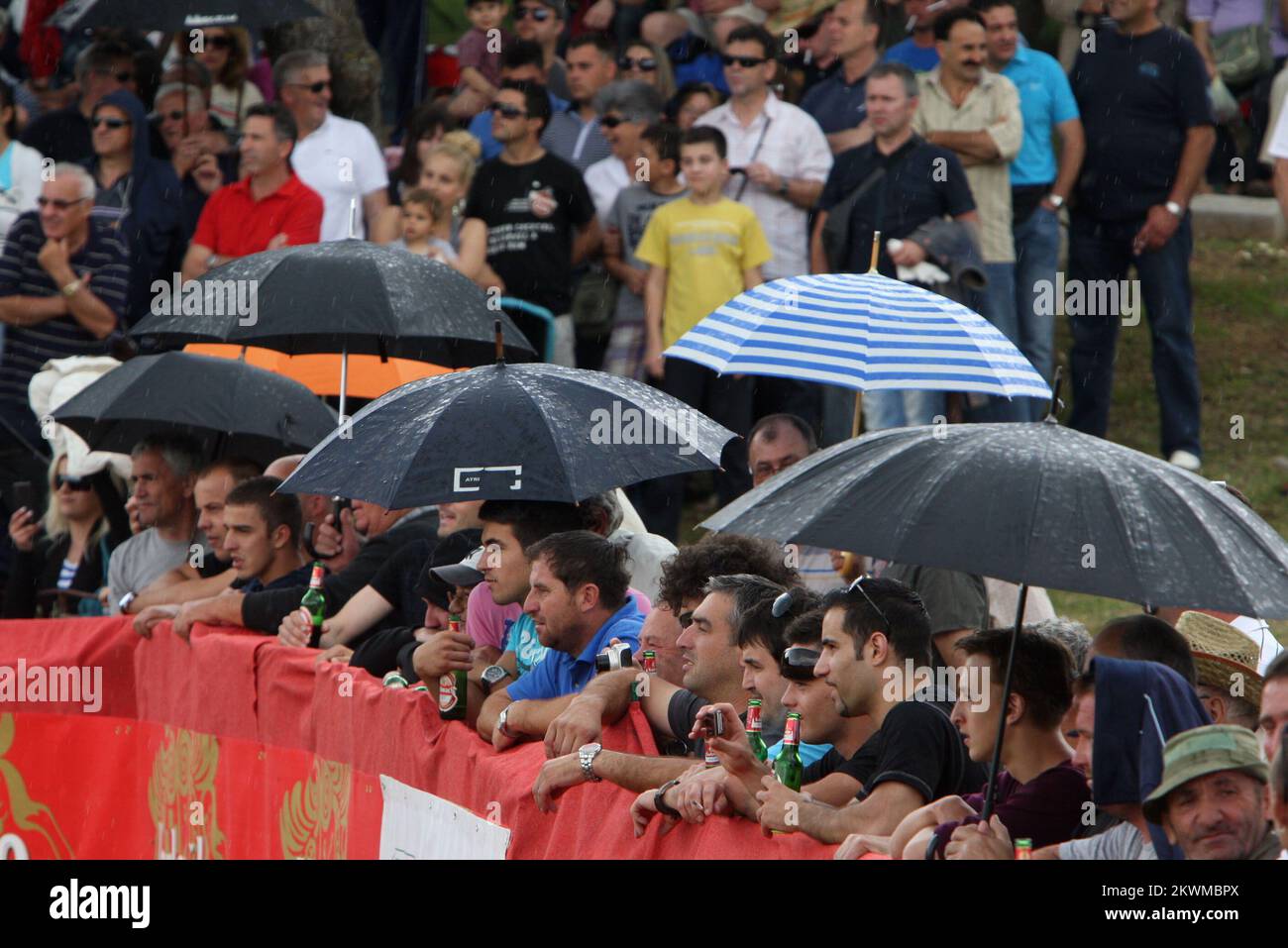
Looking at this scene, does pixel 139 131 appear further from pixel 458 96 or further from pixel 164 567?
pixel 164 567

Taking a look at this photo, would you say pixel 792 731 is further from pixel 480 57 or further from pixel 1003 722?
pixel 480 57

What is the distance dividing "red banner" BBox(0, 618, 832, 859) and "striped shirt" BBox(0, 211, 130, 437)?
296 cm

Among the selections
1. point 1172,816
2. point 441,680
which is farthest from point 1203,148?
point 1172,816

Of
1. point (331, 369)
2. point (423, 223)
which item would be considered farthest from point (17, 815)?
point (423, 223)

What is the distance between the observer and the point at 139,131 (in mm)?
14047

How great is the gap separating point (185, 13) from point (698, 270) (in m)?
3.38

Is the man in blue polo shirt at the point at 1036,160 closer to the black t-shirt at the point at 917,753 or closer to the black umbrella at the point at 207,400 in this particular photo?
the black umbrella at the point at 207,400

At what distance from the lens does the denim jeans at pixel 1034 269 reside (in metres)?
13.0

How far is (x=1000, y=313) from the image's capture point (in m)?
12.5

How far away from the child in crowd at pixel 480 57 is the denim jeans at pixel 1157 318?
410cm

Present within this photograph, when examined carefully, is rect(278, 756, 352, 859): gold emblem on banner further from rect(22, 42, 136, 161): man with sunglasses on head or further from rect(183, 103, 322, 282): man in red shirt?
rect(22, 42, 136, 161): man with sunglasses on head

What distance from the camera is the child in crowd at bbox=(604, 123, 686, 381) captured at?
1281 cm

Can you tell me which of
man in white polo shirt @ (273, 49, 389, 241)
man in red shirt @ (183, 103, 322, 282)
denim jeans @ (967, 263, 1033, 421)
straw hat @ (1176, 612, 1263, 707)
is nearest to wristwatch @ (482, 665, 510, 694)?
straw hat @ (1176, 612, 1263, 707)
